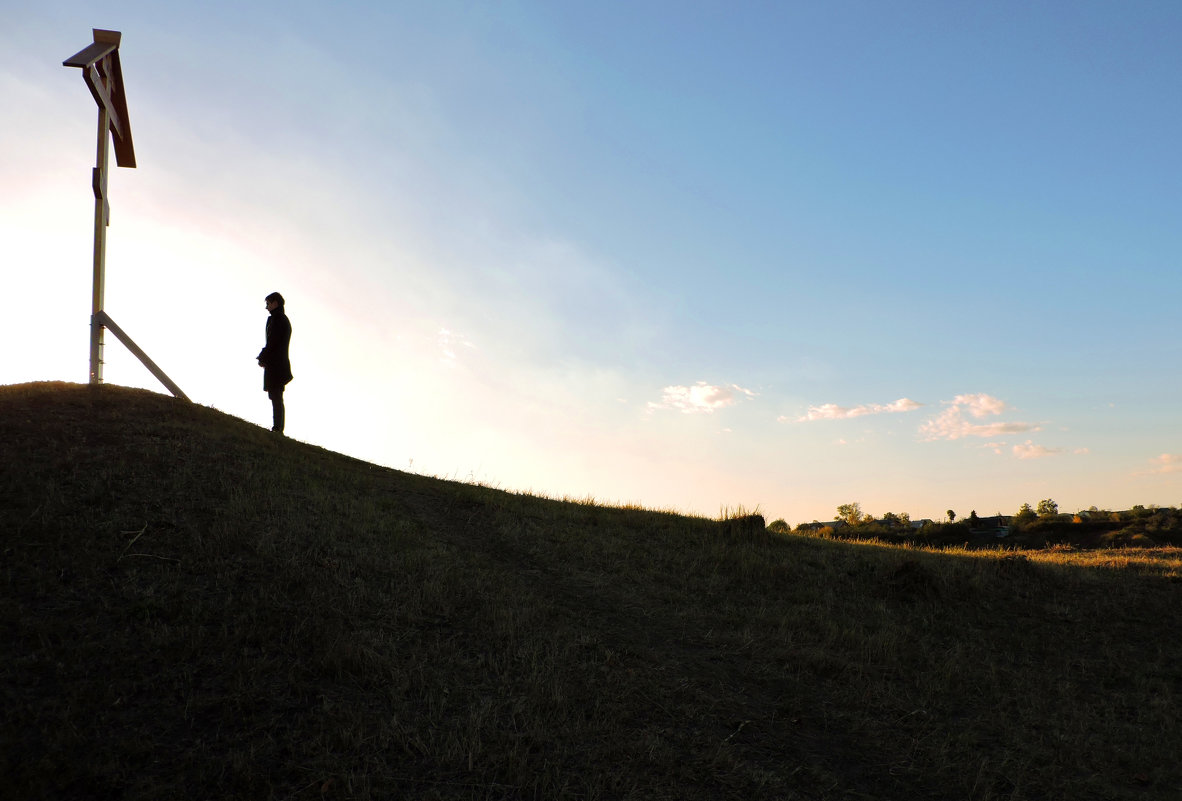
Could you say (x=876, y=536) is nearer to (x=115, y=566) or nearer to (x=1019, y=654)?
(x=1019, y=654)

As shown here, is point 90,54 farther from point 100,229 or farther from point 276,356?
point 276,356

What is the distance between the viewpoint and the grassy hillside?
223 inches

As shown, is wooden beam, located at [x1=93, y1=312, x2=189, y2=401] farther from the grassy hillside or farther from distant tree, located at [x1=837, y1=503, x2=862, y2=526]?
distant tree, located at [x1=837, y1=503, x2=862, y2=526]

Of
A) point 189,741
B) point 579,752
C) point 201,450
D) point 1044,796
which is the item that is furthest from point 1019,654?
point 201,450

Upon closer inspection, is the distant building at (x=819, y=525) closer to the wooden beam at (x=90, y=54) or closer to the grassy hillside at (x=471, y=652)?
the grassy hillside at (x=471, y=652)


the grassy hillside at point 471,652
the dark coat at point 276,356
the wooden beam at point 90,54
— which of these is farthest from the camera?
the dark coat at point 276,356

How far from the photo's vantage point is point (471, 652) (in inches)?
301

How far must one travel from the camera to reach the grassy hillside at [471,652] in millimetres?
5660

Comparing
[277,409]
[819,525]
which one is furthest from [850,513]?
[277,409]

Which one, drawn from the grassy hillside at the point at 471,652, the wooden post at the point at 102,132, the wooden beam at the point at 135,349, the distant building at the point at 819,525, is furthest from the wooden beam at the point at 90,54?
the distant building at the point at 819,525

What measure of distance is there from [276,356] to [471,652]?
9.07m

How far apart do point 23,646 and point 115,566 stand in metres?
1.55

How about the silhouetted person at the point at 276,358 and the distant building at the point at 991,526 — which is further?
the distant building at the point at 991,526

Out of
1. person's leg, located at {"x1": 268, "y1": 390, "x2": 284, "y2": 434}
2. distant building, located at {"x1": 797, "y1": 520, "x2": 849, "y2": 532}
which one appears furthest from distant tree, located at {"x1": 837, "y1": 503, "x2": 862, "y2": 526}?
person's leg, located at {"x1": 268, "y1": 390, "x2": 284, "y2": 434}
